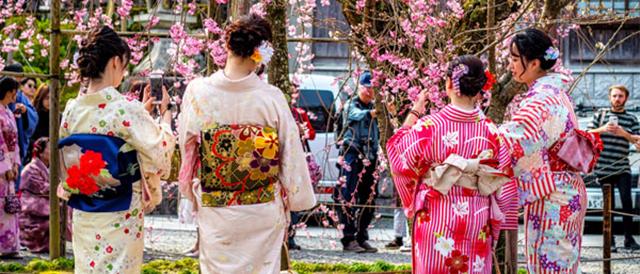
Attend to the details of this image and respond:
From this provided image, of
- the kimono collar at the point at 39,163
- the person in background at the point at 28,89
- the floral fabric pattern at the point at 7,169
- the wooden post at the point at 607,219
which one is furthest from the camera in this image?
the person in background at the point at 28,89

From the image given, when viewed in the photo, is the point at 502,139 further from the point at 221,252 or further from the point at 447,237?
the point at 221,252

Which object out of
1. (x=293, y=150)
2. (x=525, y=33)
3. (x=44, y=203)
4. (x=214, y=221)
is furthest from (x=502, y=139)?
(x=44, y=203)

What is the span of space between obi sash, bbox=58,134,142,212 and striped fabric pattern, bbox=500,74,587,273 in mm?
2181

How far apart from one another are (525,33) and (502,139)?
64 centimetres

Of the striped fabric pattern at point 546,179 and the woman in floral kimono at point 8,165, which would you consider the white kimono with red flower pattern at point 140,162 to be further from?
the woman in floral kimono at point 8,165

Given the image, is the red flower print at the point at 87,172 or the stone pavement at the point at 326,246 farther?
the stone pavement at the point at 326,246

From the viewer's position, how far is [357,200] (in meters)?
11.8

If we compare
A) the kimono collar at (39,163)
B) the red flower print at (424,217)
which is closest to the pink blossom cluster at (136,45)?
the kimono collar at (39,163)

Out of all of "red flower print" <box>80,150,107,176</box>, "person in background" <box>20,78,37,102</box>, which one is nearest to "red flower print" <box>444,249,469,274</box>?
"red flower print" <box>80,150,107,176</box>

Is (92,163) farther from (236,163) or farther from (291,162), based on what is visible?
(291,162)

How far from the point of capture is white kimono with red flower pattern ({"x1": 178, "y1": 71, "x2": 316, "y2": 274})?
628 cm

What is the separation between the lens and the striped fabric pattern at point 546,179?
641 cm

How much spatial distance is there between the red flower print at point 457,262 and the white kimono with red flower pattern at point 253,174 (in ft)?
2.80

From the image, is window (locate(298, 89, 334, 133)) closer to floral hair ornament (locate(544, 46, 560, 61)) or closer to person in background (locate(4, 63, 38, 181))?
person in background (locate(4, 63, 38, 181))
